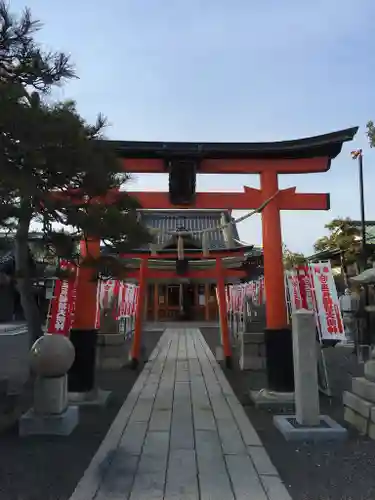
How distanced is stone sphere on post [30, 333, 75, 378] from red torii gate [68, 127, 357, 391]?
1816mm

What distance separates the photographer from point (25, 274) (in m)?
6.46

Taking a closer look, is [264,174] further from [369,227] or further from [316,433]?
[369,227]

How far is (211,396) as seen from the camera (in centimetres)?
767

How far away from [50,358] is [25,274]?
5.42ft

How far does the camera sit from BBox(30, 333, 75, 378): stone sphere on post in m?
5.26

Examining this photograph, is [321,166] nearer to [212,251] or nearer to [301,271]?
[301,271]

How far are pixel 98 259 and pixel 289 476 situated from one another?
341cm

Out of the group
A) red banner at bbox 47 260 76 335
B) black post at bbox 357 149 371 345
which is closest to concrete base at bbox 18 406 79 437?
red banner at bbox 47 260 76 335

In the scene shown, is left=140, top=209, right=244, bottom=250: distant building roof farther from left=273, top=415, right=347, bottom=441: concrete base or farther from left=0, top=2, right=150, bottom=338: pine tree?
left=273, top=415, right=347, bottom=441: concrete base

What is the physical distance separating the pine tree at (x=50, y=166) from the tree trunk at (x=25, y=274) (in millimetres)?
33

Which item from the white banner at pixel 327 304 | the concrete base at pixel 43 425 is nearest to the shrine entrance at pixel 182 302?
the white banner at pixel 327 304

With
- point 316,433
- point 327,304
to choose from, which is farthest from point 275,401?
point 327,304

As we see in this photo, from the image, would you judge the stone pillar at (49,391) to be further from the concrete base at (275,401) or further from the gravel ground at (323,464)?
the concrete base at (275,401)

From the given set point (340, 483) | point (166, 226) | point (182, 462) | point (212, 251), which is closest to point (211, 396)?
point (182, 462)
